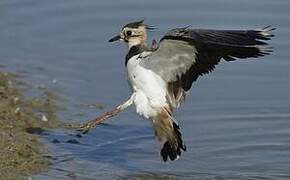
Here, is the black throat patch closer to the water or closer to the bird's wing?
the bird's wing

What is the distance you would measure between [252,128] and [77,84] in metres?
1.95

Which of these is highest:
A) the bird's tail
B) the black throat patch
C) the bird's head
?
the bird's head

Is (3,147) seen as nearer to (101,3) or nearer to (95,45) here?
(95,45)

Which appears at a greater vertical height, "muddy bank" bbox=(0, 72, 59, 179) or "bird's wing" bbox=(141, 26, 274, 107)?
"bird's wing" bbox=(141, 26, 274, 107)

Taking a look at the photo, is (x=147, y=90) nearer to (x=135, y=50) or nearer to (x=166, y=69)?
(x=166, y=69)

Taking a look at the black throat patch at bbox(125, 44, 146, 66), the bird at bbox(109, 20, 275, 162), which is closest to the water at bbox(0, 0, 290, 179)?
the bird at bbox(109, 20, 275, 162)

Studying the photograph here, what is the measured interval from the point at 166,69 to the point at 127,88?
2147 millimetres

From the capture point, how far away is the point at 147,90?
792 cm

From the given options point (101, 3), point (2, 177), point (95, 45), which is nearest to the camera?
point (2, 177)

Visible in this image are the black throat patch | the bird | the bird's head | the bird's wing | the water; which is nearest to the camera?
the bird's wing

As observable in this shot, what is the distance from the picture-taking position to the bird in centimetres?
762

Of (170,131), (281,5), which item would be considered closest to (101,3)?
(281,5)

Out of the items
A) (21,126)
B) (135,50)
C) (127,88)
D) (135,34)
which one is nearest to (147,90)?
(135,50)

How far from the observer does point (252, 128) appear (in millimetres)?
9156
